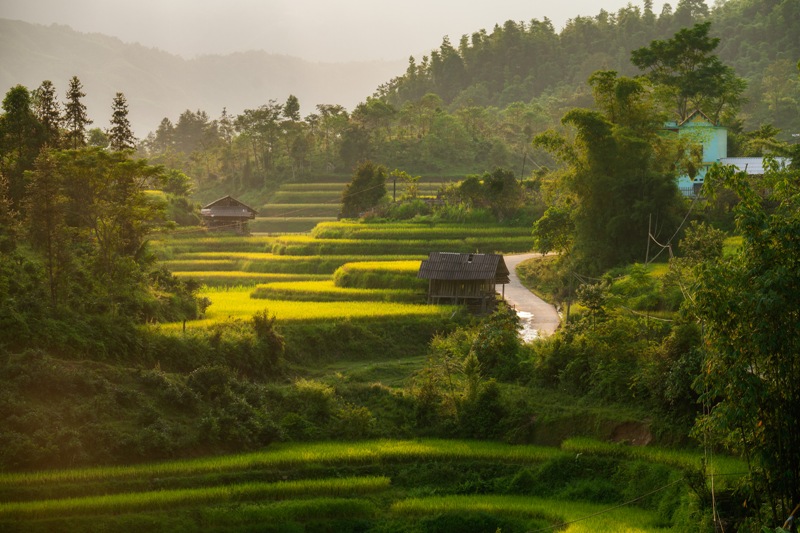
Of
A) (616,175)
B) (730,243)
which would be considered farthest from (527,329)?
(616,175)

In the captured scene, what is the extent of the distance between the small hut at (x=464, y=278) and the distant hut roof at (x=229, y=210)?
2047 cm

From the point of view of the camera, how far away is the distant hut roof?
50.6 meters

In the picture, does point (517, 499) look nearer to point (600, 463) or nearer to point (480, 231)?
point (600, 463)

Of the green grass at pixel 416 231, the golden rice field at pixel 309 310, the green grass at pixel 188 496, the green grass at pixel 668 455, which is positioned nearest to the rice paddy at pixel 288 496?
the green grass at pixel 188 496

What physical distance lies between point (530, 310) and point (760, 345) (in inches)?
773

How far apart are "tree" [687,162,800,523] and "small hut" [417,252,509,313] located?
1845 centimetres

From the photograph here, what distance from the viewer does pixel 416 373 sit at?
79.0 feet

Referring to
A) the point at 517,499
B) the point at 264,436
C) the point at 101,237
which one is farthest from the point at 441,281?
the point at 517,499

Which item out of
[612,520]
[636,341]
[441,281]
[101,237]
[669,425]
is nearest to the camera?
[612,520]

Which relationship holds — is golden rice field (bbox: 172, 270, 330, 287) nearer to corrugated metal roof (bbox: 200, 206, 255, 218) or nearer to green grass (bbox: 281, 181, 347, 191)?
corrugated metal roof (bbox: 200, 206, 255, 218)

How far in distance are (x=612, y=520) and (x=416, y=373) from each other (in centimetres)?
901

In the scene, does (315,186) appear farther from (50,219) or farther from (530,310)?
(50,219)

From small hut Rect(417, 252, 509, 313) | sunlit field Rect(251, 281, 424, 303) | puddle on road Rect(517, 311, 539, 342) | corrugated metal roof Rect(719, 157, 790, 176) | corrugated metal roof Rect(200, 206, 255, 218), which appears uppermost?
corrugated metal roof Rect(719, 157, 790, 176)

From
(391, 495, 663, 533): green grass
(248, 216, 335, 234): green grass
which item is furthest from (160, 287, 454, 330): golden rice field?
(248, 216, 335, 234): green grass
